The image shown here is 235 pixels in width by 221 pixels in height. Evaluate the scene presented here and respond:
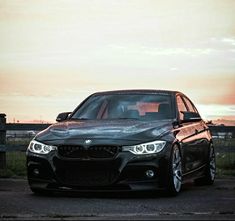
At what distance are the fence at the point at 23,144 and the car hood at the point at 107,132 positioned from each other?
4.65m

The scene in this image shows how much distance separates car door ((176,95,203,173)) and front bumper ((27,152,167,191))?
36.3 inches

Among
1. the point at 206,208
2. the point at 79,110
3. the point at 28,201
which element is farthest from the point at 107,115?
the point at 206,208

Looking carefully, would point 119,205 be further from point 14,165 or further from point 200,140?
point 14,165

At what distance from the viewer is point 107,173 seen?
28.6 ft

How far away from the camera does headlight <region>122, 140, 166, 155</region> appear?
8.80 meters

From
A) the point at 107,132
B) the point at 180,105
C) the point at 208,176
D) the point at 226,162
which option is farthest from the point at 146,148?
the point at 226,162

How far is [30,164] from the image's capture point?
9281 millimetres

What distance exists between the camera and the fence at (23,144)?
1421 centimetres

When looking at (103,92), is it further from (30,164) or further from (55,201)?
(55,201)

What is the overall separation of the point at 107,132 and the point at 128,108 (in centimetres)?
135

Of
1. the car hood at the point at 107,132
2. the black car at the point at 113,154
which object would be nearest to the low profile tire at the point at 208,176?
the black car at the point at 113,154

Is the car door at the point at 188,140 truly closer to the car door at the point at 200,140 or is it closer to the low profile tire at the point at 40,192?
the car door at the point at 200,140

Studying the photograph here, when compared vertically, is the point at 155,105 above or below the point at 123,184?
above

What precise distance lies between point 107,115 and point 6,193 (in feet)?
6.55
